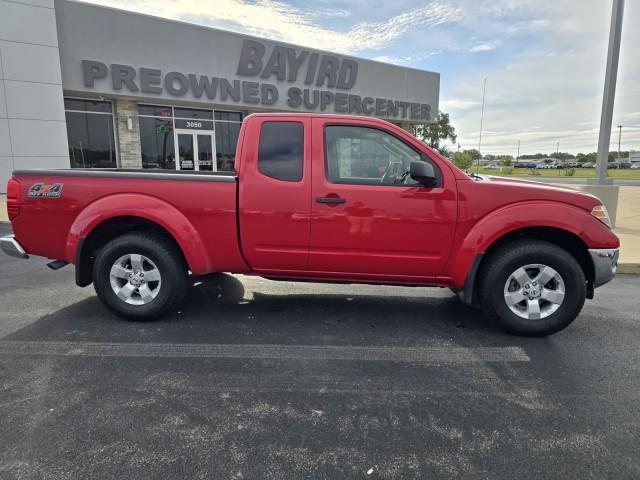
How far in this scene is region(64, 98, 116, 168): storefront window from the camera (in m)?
15.6

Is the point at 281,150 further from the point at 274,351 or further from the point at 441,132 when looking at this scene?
the point at 441,132

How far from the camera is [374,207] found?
385 centimetres

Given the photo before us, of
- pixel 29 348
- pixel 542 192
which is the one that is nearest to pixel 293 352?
pixel 29 348

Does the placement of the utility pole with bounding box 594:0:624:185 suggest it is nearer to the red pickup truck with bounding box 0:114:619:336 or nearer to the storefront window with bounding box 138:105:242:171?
the red pickup truck with bounding box 0:114:619:336

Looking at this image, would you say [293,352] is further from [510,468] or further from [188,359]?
[510,468]

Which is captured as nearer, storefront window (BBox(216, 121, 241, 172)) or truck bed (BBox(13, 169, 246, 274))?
truck bed (BBox(13, 169, 246, 274))

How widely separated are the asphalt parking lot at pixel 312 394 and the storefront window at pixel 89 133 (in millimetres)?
12968

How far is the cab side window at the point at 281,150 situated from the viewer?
3998 millimetres

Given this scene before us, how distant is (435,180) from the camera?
3822 millimetres

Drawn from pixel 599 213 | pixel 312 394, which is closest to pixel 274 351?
pixel 312 394

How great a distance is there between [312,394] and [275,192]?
72.2 inches

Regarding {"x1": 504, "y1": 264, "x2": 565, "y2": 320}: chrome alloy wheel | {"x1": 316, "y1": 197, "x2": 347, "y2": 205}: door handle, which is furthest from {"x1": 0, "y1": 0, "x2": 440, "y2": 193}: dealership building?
{"x1": 504, "y1": 264, "x2": 565, "y2": 320}: chrome alloy wheel

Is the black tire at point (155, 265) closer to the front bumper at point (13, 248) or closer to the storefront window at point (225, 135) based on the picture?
the front bumper at point (13, 248)

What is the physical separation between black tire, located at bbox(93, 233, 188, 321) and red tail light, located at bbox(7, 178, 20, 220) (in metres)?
0.90
